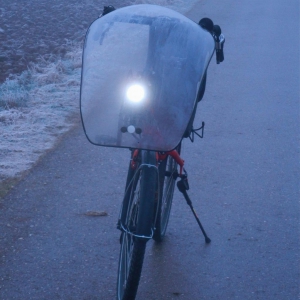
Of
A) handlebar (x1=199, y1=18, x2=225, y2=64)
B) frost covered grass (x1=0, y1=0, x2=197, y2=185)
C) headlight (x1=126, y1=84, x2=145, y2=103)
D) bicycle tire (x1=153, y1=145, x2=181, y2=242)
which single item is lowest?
frost covered grass (x1=0, y1=0, x2=197, y2=185)

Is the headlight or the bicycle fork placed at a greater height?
the headlight

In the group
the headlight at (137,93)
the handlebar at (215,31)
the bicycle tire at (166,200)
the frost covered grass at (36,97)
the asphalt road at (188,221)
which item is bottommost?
the frost covered grass at (36,97)

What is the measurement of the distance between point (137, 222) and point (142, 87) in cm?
73

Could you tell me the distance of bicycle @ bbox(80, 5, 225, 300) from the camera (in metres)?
3.34

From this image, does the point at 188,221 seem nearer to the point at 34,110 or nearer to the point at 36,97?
the point at 34,110

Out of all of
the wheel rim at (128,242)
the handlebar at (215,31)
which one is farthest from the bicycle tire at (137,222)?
the handlebar at (215,31)

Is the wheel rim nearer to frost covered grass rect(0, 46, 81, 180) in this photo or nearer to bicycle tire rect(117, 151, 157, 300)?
bicycle tire rect(117, 151, 157, 300)

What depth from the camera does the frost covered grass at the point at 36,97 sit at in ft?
21.0

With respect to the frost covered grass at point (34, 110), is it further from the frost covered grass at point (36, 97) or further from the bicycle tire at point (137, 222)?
the bicycle tire at point (137, 222)

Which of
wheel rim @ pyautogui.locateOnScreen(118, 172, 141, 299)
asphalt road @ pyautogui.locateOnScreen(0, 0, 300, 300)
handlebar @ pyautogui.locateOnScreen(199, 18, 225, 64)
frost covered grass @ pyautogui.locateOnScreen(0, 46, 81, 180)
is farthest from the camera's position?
frost covered grass @ pyautogui.locateOnScreen(0, 46, 81, 180)

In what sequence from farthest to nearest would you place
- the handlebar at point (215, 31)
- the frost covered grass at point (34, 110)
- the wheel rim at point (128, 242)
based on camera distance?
1. the frost covered grass at point (34, 110)
2. the handlebar at point (215, 31)
3. the wheel rim at point (128, 242)

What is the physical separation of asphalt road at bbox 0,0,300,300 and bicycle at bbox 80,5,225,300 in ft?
2.58

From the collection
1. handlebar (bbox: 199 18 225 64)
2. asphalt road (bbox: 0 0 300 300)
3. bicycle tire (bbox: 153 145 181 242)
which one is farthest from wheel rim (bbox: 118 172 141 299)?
handlebar (bbox: 199 18 225 64)

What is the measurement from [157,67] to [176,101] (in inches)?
8.2
